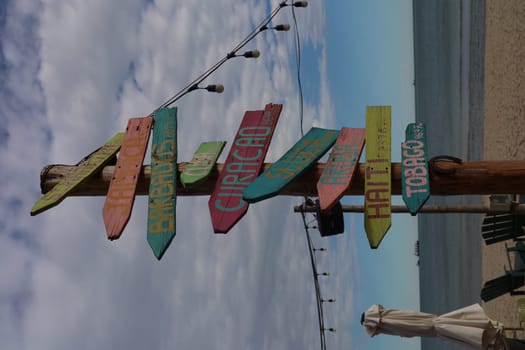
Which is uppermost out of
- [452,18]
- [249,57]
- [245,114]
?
[452,18]

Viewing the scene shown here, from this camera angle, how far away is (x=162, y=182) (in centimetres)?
397

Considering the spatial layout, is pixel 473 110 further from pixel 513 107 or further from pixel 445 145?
pixel 513 107

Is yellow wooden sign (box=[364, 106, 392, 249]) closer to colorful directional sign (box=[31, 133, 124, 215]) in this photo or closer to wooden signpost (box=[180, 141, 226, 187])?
wooden signpost (box=[180, 141, 226, 187])

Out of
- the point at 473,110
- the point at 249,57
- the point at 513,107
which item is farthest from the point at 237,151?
the point at 473,110

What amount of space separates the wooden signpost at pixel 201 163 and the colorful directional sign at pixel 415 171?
1.35 m

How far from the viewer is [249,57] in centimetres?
596

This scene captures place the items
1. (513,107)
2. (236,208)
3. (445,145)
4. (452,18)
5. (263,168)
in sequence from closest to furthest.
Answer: (236,208)
(263,168)
(513,107)
(445,145)
(452,18)

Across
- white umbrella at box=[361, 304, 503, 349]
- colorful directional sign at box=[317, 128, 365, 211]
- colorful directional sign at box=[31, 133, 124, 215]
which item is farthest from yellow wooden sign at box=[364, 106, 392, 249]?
white umbrella at box=[361, 304, 503, 349]

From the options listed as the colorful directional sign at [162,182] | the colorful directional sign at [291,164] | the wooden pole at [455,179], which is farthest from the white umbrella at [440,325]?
the colorful directional sign at [162,182]

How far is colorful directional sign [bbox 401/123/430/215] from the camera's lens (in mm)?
3523

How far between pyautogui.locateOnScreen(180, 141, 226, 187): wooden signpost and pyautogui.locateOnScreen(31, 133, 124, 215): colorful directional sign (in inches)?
27.9

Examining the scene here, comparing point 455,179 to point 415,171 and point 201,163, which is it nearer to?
point 415,171

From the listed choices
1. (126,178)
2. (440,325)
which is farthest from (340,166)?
(440,325)

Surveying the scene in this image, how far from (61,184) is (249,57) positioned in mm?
2625
